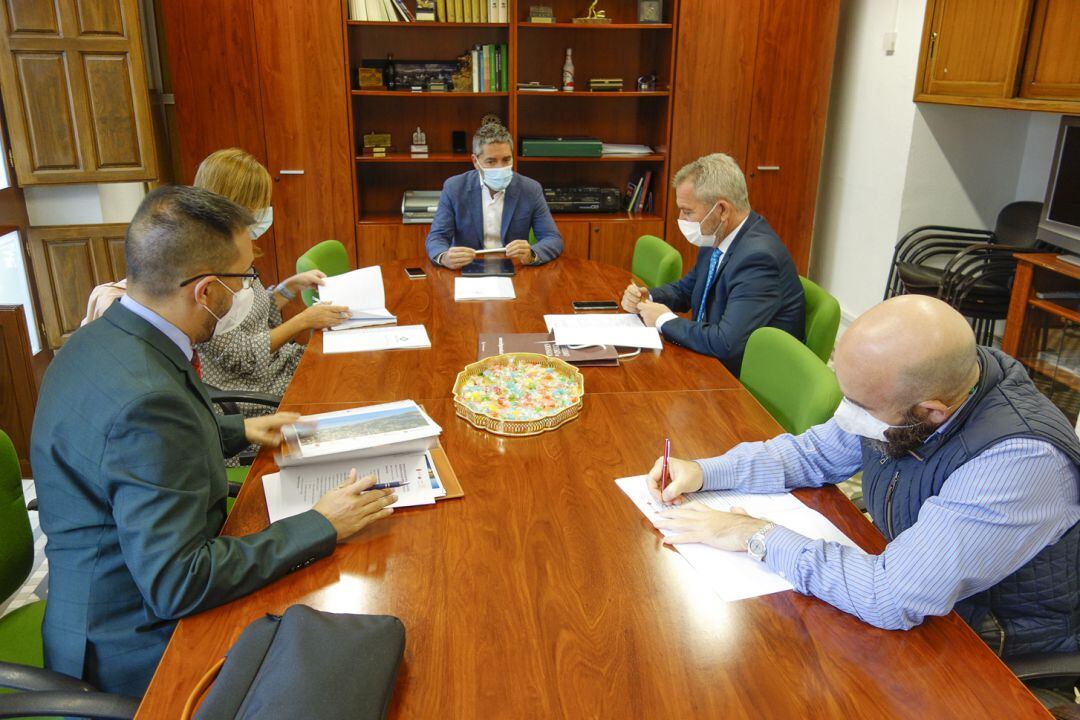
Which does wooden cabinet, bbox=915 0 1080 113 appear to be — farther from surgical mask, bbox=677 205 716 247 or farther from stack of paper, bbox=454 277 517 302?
stack of paper, bbox=454 277 517 302

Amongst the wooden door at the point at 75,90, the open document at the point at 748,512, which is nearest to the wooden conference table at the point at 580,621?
the open document at the point at 748,512

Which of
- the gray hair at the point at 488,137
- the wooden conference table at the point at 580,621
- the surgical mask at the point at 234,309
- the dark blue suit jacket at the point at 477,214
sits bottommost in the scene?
the wooden conference table at the point at 580,621

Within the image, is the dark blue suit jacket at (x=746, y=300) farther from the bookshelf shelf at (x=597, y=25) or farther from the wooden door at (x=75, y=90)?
the wooden door at (x=75, y=90)

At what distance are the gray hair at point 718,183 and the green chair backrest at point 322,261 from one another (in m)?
1.48

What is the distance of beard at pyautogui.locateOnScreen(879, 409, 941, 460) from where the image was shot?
1.30m

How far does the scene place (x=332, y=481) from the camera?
5.24 ft

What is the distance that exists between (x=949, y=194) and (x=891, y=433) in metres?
3.73

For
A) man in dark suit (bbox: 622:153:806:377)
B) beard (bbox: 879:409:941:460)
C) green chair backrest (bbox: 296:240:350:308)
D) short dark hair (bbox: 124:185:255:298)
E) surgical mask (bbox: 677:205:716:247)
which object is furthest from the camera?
green chair backrest (bbox: 296:240:350:308)

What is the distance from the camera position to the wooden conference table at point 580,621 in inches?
42.7

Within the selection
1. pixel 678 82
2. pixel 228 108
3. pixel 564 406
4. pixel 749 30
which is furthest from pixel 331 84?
pixel 564 406

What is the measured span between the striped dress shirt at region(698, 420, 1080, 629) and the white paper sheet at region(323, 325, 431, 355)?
1464 millimetres

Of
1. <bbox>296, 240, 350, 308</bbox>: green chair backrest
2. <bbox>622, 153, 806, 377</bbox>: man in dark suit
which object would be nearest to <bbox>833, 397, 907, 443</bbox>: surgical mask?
<bbox>622, 153, 806, 377</bbox>: man in dark suit

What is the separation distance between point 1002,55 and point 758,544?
3465 mm

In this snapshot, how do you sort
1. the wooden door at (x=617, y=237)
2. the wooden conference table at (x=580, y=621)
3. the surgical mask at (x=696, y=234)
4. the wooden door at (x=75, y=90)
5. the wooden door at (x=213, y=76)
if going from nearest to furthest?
the wooden conference table at (x=580, y=621) → the surgical mask at (x=696, y=234) → the wooden door at (x=75, y=90) → the wooden door at (x=213, y=76) → the wooden door at (x=617, y=237)
